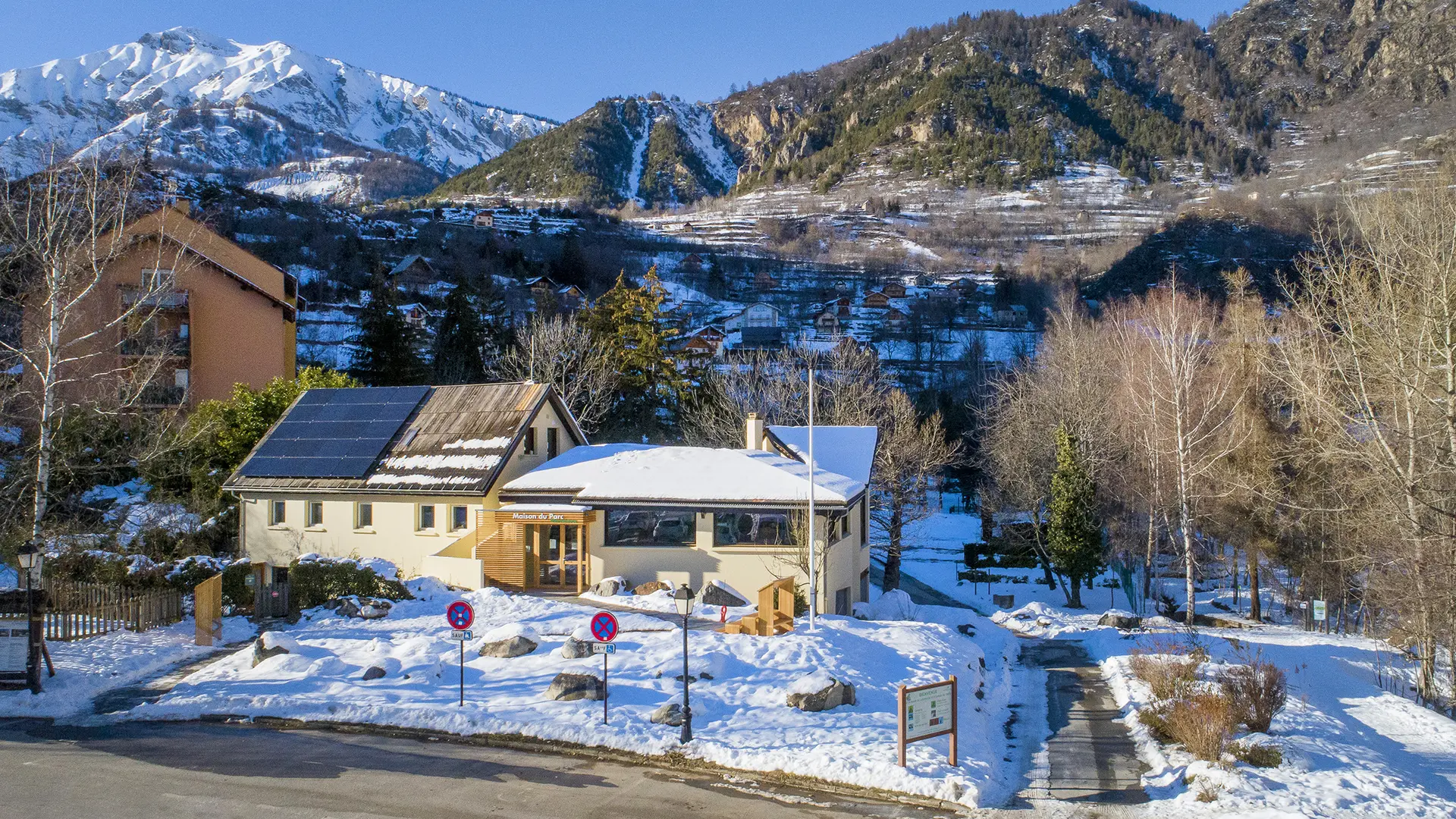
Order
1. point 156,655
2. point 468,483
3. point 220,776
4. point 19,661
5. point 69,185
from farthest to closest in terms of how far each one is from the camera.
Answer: point 468,483 < point 69,185 < point 156,655 < point 19,661 < point 220,776

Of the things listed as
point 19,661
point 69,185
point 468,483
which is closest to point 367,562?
point 468,483

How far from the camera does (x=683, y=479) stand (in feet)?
92.3

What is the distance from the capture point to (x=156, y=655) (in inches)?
776

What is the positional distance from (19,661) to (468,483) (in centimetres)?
1297

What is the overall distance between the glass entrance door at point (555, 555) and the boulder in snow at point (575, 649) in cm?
936

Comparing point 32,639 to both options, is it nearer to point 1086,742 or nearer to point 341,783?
point 341,783

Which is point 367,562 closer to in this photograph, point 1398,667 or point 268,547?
point 268,547

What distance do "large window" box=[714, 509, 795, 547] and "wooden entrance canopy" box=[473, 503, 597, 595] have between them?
150 inches

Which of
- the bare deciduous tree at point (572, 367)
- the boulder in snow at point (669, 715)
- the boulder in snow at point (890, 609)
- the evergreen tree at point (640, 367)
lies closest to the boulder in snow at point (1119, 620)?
the boulder in snow at point (890, 609)

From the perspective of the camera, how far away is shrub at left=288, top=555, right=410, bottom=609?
2397 centimetres

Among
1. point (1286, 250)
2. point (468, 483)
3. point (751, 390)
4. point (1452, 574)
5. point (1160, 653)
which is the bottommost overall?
point (1160, 653)

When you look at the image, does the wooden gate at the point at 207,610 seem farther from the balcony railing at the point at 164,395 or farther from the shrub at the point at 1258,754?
the balcony railing at the point at 164,395

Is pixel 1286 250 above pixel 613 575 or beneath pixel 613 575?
above

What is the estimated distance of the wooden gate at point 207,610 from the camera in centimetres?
2066
